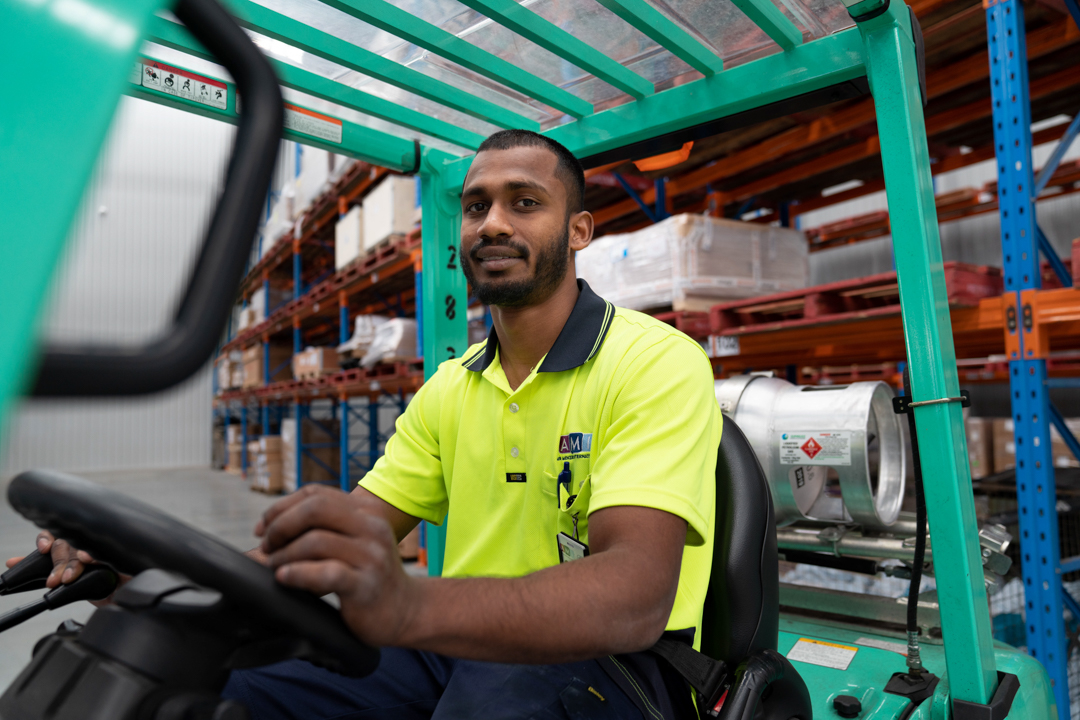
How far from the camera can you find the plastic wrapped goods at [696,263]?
418 centimetres

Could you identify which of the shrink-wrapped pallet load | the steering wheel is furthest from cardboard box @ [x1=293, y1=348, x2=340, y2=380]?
the steering wheel

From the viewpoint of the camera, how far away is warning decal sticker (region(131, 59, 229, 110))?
6.04 feet

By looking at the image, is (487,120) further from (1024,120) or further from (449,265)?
(1024,120)

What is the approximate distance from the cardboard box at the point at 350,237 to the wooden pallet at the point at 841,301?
4708mm

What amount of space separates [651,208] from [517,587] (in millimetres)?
5407

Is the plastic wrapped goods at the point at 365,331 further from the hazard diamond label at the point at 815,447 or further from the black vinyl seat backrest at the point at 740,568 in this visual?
the black vinyl seat backrest at the point at 740,568

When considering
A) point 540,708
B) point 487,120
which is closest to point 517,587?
point 540,708

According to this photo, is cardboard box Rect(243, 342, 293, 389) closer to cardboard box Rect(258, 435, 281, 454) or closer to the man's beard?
cardboard box Rect(258, 435, 281, 454)

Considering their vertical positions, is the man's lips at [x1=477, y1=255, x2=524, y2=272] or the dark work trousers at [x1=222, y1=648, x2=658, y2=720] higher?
the man's lips at [x1=477, y1=255, x2=524, y2=272]

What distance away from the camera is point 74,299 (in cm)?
59

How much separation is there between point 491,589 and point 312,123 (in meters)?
1.72

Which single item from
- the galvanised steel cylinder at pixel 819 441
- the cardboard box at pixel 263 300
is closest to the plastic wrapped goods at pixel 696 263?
the galvanised steel cylinder at pixel 819 441

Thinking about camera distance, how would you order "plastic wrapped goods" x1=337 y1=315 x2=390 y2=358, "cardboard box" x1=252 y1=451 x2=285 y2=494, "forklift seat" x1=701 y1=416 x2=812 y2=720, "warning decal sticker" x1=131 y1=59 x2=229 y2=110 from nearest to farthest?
"forklift seat" x1=701 y1=416 x2=812 y2=720, "warning decal sticker" x1=131 y1=59 x2=229 y2=110, "plastic wrapped goods" x1=337 y1=315 x2=390 y2=358, "cardboard box" x1=252 y1=451 x2=285 y2=494

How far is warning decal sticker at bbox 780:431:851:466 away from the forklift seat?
725 mm
